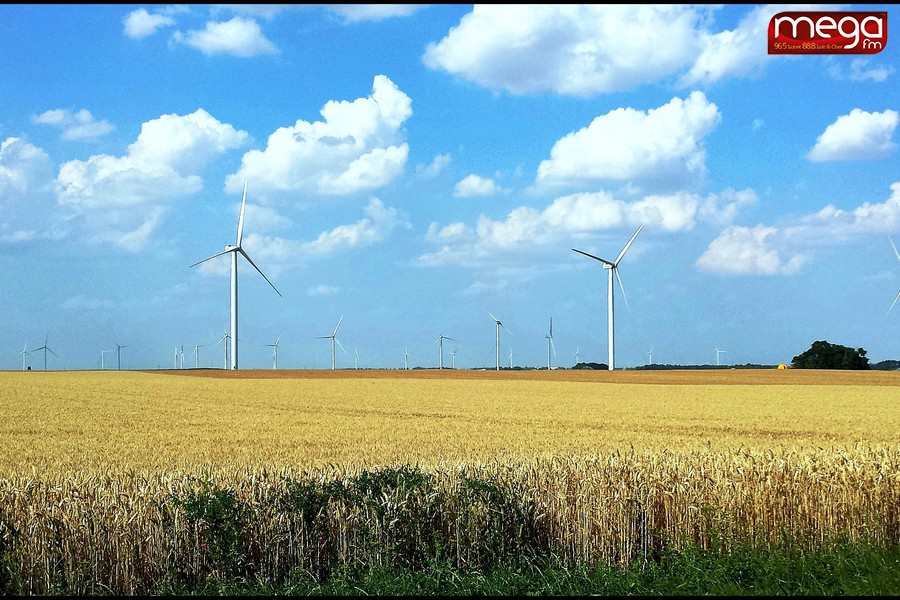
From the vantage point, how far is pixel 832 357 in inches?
5349

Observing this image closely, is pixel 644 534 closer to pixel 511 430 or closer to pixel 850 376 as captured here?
pixel 511 430

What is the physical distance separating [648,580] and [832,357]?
13851 centimetres

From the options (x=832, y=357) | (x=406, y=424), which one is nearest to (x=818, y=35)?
(x=406, y=424)

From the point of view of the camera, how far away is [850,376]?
91000 millimetres

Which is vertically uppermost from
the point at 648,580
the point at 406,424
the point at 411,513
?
the point at 411,513

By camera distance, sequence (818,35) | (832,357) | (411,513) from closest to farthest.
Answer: (411,513) → (818,35) → (832,357)

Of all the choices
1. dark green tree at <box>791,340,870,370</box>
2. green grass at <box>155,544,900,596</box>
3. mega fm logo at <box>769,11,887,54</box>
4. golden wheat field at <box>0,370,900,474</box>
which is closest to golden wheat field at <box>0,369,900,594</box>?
green grass at <box>155,544,900,596</box>

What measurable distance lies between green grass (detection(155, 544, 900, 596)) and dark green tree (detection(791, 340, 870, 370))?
135369 millimetres

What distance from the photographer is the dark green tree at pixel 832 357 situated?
134 meters

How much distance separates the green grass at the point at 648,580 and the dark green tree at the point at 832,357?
444ft

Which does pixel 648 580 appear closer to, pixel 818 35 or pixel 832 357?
pixel 818 35

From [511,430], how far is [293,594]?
21958 millimetres

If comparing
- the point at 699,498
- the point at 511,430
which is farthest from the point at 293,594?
the point at 511,430

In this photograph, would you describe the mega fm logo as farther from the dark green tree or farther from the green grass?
the dark green tree
